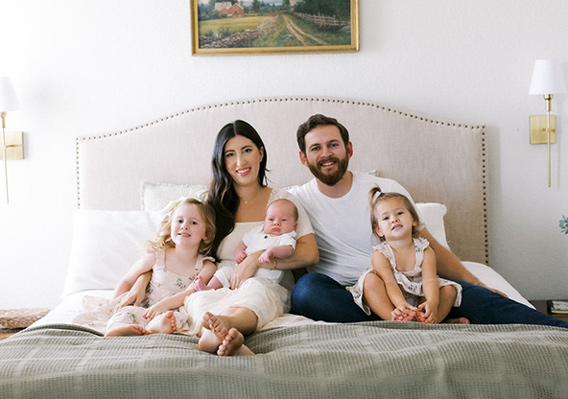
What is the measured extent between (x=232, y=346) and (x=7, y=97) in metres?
1.84

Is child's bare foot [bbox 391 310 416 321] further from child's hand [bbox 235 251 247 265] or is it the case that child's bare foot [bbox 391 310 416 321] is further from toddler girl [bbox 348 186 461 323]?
child's hand [bbox 235 251 247 265]

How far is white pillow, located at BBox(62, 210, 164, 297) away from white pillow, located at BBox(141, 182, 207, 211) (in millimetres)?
109

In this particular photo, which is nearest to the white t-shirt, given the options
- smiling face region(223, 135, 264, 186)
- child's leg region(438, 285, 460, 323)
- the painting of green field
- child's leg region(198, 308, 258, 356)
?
smiling face region(223, 135, 264, 186)

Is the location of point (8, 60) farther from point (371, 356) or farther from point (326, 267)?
point (371, 356)

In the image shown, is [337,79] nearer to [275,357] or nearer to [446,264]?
[446,264]

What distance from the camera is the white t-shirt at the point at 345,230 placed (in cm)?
214

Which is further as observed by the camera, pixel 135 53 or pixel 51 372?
pixel 135 53

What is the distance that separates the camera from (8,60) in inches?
113

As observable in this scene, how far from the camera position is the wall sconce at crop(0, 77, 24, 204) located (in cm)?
269

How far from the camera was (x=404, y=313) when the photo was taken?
1732 mm

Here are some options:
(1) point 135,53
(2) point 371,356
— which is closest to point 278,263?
(2) point 371,356

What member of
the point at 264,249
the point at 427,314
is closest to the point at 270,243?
the point at 264,249

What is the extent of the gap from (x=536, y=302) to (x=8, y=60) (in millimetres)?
2659

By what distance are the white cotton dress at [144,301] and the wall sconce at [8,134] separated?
114cm
